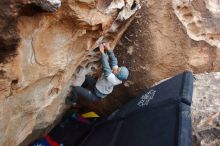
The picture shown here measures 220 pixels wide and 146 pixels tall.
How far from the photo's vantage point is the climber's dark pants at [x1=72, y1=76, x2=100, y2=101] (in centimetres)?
336

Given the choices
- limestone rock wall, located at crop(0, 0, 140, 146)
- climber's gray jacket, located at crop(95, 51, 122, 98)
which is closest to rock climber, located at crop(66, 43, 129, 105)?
climber's gray jacket, located at crop(95, 51, 122, 98)

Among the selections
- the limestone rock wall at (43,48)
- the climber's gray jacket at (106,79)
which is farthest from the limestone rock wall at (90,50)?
the climber's gray jacket at (106,79)

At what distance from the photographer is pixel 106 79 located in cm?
329

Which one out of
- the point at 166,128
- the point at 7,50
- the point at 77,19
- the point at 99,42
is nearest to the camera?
the point at 7,50

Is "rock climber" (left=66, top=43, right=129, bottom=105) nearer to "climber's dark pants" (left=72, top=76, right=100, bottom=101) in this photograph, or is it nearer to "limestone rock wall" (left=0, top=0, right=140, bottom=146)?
"climber's dark pants" (left=72, top=76, right=100, bottom=101)

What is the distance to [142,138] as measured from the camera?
9.46 ft

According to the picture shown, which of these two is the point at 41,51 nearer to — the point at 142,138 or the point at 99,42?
the point at 99,42

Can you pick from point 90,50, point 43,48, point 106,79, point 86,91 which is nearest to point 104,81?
point 106,79

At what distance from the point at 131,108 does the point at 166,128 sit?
2.39 feet

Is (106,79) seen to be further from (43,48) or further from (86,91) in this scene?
(43,48)

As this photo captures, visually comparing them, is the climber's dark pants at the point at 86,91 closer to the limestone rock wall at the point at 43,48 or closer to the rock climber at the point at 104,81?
the rock climber at the point at 104,81

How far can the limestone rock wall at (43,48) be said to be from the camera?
7.13 ft

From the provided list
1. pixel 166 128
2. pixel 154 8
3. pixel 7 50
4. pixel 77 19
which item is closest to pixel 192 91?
pixel 166 128

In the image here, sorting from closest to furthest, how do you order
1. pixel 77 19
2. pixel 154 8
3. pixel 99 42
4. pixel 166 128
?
1. pixel 77 19
2. pixel 166 128
3. pixel 99 42
4. pixel 154 8
